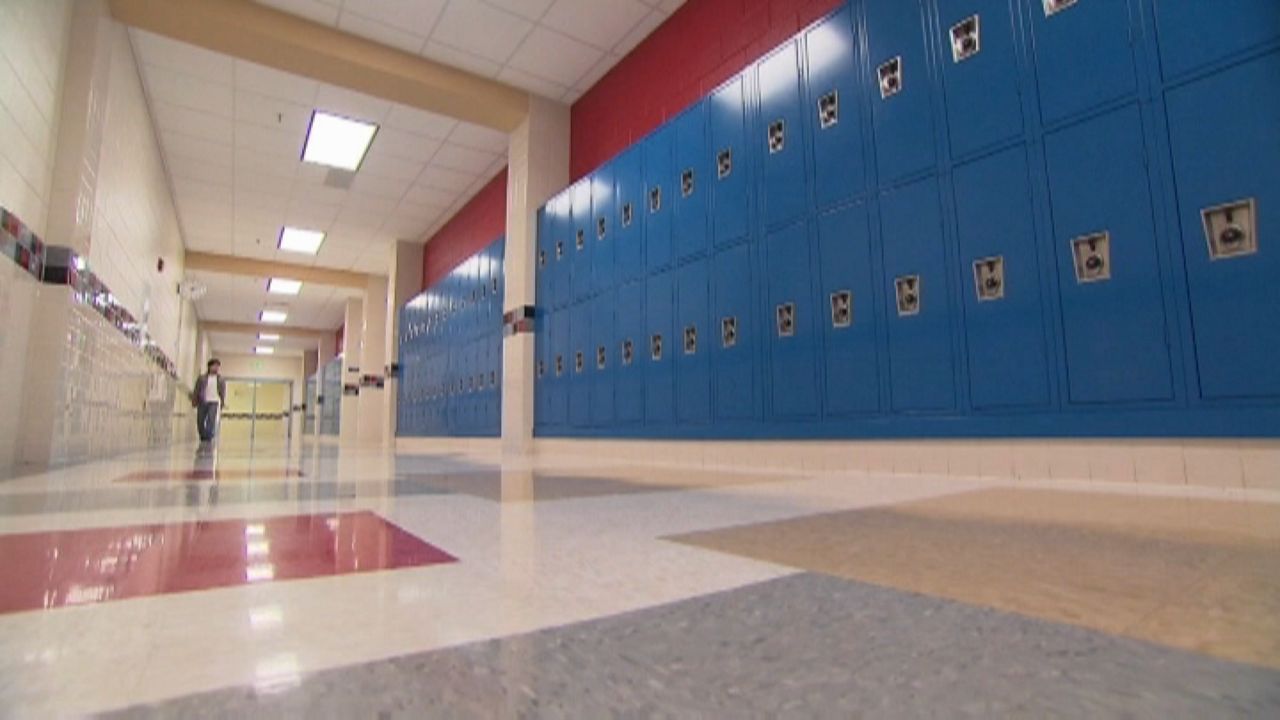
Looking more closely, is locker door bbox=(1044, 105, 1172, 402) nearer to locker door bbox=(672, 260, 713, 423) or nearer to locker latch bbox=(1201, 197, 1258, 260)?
locker latch bbox=(1201, 197, 1258, 260)

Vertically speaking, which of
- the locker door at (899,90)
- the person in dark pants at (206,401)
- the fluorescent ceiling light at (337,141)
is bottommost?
the person in dark pants at (206,401)

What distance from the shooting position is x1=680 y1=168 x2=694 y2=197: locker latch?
4215 mm

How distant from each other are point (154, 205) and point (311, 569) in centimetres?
862

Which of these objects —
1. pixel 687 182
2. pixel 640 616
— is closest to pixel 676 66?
pixel 687 182

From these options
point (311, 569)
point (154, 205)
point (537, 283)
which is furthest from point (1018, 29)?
point (154, 205)

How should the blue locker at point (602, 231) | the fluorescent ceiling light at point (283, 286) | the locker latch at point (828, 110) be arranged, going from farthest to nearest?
the fluorescent ceiling light at point (283, 286) → the blue locker at point (602, 231) → the locker latch at point (828, 110)

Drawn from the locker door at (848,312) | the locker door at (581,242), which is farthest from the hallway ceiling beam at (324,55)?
the locker door at (848,312)

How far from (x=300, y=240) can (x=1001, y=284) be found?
1107 centimetres

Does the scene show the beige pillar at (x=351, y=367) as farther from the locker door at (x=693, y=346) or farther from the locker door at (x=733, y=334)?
the locker door at (x=733, y=334)

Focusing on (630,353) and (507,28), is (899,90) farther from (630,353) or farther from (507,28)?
(507,28)

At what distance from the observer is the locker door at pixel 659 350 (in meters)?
4.25

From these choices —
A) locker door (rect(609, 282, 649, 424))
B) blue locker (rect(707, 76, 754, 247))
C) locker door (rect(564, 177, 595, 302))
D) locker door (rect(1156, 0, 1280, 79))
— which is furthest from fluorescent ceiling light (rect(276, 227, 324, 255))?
locker door (rect(1156, 0, 1280, 79))

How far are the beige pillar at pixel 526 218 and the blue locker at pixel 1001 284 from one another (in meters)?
4.34

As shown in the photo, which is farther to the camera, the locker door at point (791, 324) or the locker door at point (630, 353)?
the locker door at point (630, 353)
